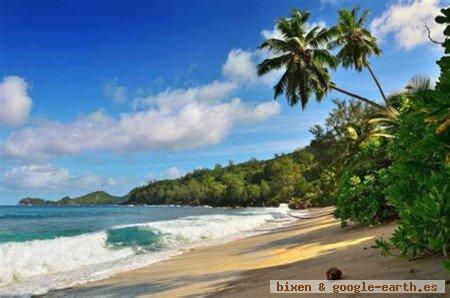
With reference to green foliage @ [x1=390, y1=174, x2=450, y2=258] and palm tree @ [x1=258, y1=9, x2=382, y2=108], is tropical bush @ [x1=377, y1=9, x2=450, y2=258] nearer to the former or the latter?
green foliage @ [x1=390, y1=174, x2=450, y2=258]

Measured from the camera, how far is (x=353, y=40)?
31.2 meters

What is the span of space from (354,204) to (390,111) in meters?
5.66

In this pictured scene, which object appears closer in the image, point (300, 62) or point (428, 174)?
point (428, 174)

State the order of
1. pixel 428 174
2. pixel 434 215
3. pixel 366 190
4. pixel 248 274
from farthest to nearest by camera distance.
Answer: pixel 366 190
pixel 248 274
pixel 428 174
pixel 434 215

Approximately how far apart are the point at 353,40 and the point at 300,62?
14.9 ft

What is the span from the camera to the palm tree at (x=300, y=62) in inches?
1160

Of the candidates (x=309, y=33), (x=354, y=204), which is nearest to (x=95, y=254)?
(x=354, y=204)

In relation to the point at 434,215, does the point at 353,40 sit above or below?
above

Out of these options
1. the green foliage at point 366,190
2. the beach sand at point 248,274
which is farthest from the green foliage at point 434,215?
the green foliage at point 366,190

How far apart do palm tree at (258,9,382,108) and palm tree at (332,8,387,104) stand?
0.93 meters

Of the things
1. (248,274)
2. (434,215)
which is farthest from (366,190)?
(434,215)

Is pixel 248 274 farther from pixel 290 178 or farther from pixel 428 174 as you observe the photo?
pixel 290 178

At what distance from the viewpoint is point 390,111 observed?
62.7ft

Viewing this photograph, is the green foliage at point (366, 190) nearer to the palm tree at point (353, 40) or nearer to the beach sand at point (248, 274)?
the beach sand at point (248, 274)
